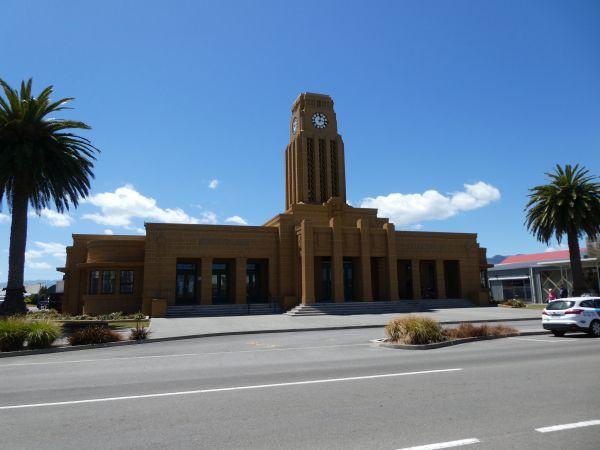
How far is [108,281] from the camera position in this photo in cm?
3509

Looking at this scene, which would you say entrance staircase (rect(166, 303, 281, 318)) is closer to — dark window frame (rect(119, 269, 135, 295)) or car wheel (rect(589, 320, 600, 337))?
dark window frame (rect(119, 269, 135, 295))

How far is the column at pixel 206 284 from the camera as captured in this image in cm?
3466

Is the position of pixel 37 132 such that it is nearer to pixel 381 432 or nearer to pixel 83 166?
pixel 83 166

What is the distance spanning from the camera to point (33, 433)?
18.3 ft

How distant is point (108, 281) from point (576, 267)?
36.8 m

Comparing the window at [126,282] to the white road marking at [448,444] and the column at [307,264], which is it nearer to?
the column at [307,264]

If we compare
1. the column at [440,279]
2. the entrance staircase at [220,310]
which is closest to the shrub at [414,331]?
the entrance staircase at [220,310]

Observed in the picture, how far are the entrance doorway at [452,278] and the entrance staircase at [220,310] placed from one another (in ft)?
59.0

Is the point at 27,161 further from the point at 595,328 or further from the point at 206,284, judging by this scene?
the point at 595,328

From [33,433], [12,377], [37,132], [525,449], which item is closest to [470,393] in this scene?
[525,449]

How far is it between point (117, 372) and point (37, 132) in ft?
65.6

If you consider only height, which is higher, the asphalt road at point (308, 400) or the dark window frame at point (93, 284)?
the dark window frame at point (93, 284)

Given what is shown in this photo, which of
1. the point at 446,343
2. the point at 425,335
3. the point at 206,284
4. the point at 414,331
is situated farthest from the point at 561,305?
the point at 206,284

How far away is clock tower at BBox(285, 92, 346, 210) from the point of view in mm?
48263
